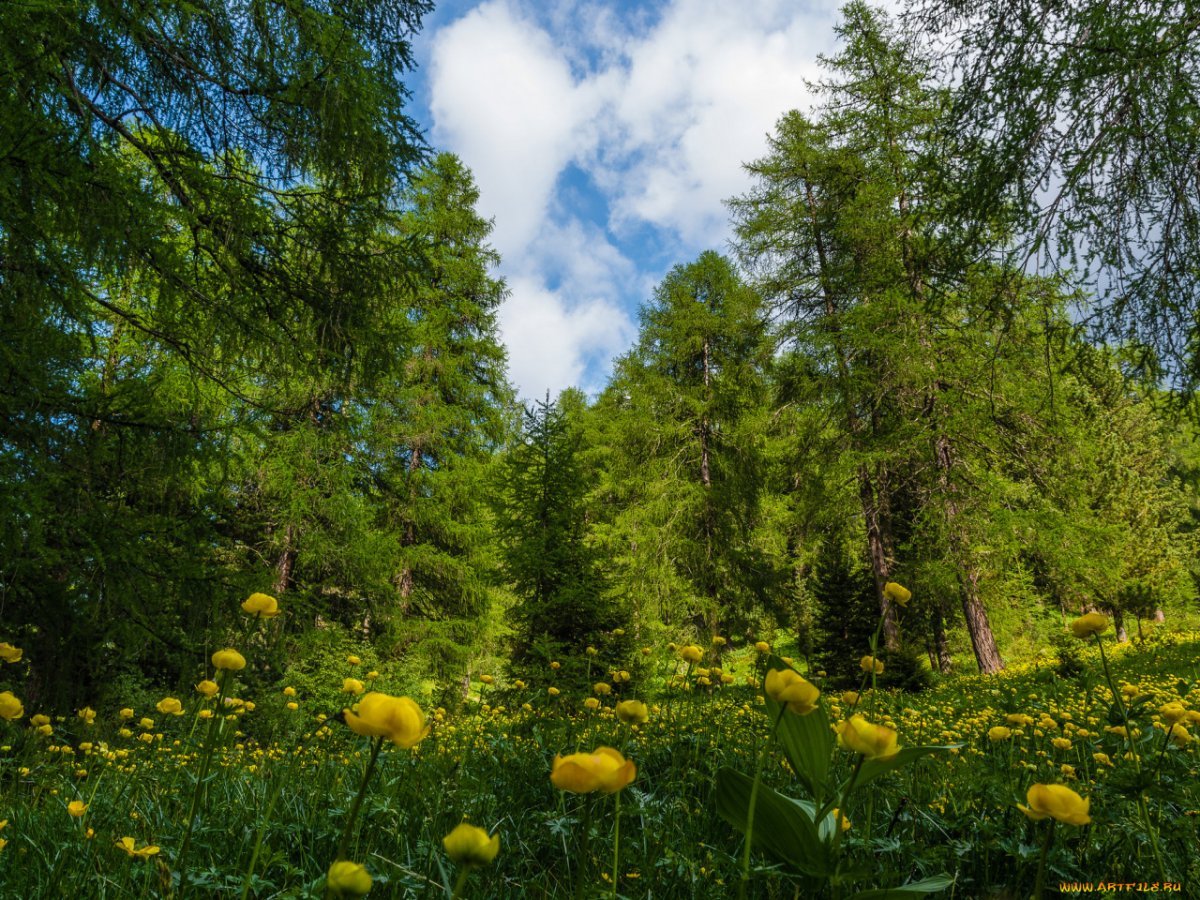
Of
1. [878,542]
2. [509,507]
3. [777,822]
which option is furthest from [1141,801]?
[878,542]

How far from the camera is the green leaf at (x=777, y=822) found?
120 cm

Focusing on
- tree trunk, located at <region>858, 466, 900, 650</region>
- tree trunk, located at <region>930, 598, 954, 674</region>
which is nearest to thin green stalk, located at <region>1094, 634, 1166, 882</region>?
tree trunk, located at <region>858, 466, 900, 650</region>

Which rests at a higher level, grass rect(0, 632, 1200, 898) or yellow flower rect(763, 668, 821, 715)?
yellow flower rect(763, 668, 821, 715)

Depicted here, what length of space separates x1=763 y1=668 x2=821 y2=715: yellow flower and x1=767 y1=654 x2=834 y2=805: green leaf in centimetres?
42

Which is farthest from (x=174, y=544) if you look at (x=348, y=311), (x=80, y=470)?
(x=348, y=311)

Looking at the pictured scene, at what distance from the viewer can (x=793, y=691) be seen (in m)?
0.95

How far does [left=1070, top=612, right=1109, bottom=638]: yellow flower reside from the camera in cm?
133

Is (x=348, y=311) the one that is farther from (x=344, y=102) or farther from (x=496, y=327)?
(x=496, y=327)

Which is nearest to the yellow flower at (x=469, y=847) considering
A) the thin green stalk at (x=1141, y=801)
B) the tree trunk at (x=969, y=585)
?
the thin green stalk at (x=1141, y=801)

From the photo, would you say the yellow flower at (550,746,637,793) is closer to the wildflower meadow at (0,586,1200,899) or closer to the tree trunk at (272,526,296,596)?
the wildflower meadow at (0,586,1200,899)

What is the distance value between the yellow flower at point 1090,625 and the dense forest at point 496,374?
3935mm

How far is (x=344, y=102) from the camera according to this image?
3.71 m

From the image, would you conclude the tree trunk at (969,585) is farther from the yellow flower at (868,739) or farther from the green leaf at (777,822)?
the yellow flower at (868,739)

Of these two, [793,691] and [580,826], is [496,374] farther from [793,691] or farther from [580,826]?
[793,691]
